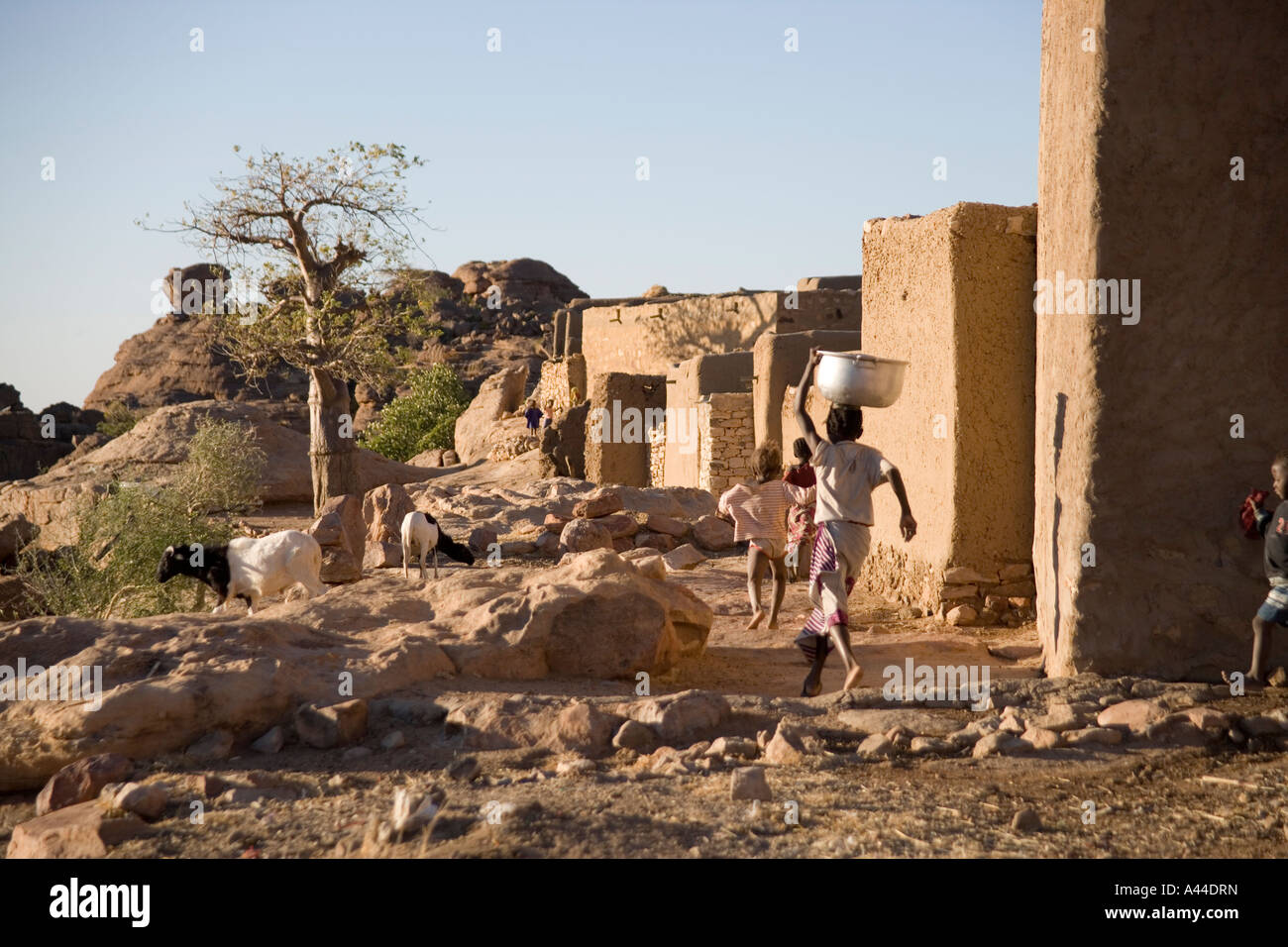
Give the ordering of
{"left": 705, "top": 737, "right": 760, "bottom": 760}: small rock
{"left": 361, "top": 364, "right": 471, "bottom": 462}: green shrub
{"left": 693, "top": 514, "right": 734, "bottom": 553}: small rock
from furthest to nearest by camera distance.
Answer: {"left": 361, "top": 364, "right": 471, "bottom": 462}: green shrub < {"left": 693, "top": 514, "right": 734, "bottom": 553}: small rock < {"left": 705, "top": 737, "right": 760, "bottom": 760}: small rock

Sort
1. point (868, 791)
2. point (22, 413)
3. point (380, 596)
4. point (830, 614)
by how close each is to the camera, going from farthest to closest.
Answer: point (22, 413) < point (380, 596) < point (830, 614) < point (868, 791)

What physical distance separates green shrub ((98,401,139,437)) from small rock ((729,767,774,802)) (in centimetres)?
3210

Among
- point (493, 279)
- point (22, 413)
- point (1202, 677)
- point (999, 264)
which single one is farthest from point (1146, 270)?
point (493, 279)

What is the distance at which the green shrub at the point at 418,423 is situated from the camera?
2694 centimetres

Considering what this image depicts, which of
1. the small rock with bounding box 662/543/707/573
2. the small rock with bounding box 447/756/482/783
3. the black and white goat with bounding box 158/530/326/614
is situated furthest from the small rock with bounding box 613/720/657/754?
the small rock with bounding box 662/543/707/573

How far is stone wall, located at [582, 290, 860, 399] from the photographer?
646 inches

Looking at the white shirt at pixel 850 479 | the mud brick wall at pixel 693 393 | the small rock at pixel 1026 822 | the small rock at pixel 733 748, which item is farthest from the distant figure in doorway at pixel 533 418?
the small rock at pixel 1026 822

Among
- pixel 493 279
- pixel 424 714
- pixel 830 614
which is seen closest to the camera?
pixel 424 714

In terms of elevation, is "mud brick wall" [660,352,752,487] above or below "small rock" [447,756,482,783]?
above

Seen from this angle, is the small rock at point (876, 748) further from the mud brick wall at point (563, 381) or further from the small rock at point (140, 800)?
the mud brick wall at point (563, 381)

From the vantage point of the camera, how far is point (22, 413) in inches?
1315

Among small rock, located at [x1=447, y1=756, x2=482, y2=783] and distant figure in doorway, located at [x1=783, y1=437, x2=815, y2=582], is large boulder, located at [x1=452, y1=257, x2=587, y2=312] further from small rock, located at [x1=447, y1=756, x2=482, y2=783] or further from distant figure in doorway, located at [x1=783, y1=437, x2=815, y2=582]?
small rock, located at [x1=447, y1=756, x2=482, y2=783]
